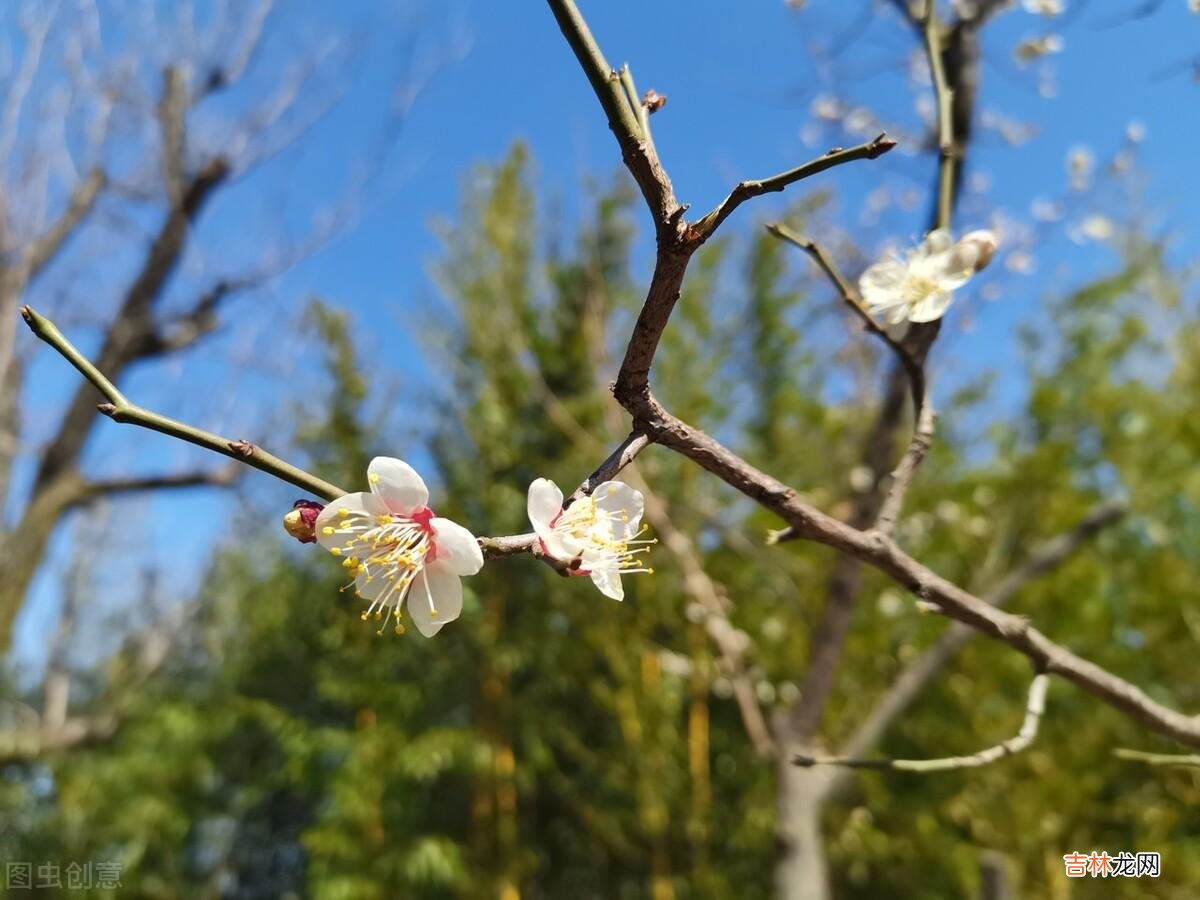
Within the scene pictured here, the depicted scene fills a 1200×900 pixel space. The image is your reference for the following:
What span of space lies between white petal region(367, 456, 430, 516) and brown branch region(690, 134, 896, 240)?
21 cm

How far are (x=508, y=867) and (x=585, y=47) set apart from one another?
6.56ft

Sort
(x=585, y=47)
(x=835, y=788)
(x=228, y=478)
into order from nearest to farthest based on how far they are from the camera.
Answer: (x=585, y=47) < (x=835, y=788) < (x=228, y=478)

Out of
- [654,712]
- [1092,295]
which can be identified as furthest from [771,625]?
[1092,295]

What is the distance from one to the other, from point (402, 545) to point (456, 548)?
0.07 meters

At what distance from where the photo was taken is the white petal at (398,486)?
0.42m

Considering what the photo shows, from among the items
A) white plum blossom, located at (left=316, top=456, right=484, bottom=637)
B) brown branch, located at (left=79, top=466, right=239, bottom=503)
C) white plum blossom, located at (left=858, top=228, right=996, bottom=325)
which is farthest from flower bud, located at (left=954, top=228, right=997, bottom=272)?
brown branch, located at (left=79, top=466, right=239, bottom=503)

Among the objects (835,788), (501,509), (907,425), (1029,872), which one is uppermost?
(907,425)

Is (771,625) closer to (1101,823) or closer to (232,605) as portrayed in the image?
(1101,823)

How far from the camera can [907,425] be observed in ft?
7.57

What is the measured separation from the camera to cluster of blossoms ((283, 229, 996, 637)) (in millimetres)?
386

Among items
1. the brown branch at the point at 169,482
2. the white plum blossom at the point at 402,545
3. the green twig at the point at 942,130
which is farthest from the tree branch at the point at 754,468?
the brown branch at the point at 169,482

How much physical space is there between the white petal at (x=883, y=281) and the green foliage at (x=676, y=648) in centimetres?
114

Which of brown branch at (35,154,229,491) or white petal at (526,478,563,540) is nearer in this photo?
white petal at (526,478,563,540)

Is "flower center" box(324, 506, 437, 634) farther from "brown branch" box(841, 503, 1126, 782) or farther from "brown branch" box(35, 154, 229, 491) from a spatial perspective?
"brown branch" box(35, 154, 229, 491)
